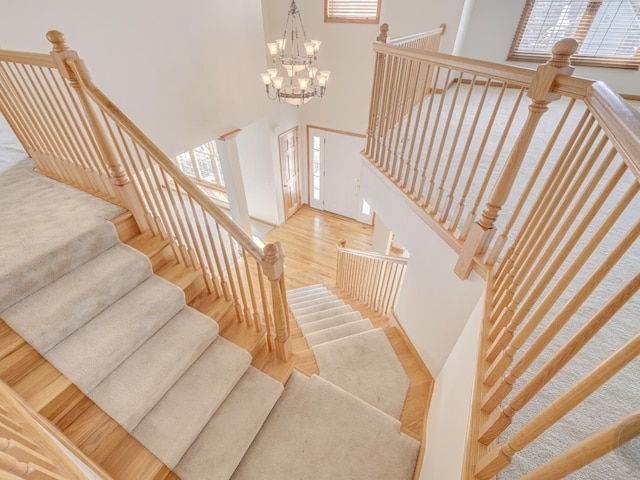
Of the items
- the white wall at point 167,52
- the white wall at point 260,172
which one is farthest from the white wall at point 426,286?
the white wall at point 260,172

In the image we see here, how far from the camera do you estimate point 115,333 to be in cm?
187

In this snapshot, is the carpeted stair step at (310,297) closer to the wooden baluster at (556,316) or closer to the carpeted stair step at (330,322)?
the carpeted stair step at (330,322)

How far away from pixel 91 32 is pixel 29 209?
201cm

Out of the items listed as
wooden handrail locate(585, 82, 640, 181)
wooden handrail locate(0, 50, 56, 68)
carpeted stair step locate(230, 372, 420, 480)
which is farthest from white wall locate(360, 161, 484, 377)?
wooden handrail locate(0, 50, 56, 68)

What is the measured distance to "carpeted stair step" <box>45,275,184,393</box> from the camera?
1704 millimetres

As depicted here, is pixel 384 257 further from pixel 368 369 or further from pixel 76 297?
pixel 76 297

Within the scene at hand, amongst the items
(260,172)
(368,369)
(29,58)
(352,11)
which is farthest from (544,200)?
(260,172)

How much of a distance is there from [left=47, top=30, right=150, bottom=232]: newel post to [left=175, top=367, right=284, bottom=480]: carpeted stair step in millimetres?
1421

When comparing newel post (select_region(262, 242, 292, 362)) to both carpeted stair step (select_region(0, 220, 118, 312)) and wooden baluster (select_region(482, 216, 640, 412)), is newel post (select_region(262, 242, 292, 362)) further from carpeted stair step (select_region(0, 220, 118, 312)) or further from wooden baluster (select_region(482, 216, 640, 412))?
carpeted stair step (select_region(0, 220, 118, 312))

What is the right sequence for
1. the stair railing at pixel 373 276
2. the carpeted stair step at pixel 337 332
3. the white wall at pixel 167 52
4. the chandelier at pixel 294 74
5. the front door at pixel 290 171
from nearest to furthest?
the white wall at pixel 167 52 → the carpeted stair step at pixel 337 332 → the stair railing at pixel 373 276 → the chandelier at pixel 294 74 → the front door at pixel 290 171

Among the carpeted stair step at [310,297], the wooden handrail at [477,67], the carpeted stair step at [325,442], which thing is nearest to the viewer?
the wooden handrail at [477,67]

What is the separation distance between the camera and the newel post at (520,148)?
110cm

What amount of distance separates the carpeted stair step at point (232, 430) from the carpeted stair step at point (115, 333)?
2.25 ft

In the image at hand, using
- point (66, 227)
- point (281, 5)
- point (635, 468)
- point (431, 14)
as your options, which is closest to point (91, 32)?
point (66, 227)
